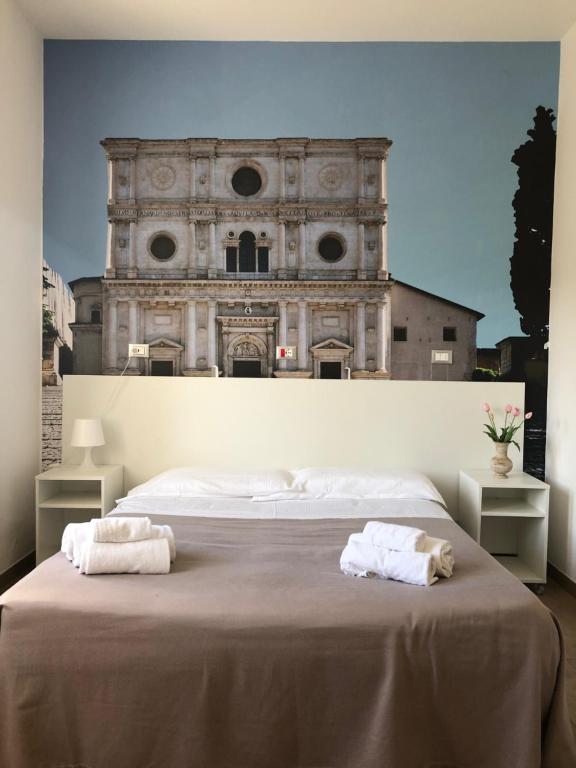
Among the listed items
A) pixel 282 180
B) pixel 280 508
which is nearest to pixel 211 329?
pixel 282 180

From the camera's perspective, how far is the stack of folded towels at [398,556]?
1.90 metres

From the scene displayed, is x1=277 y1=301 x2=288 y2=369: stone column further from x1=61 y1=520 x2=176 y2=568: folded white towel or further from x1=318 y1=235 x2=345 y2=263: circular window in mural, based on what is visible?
x1=61 y1=520 x2=176 y2=568: folded white towel

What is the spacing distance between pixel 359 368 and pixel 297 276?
2.29 ft

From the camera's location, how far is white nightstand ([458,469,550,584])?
311 cm

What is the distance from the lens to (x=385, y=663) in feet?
5.35

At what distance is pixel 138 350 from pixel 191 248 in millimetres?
725

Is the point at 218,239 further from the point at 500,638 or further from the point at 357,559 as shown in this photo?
the point at 500,638

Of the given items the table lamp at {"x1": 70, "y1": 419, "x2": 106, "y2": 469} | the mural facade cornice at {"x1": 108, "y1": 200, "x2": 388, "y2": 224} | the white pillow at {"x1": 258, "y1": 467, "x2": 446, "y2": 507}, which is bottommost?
the white pillow at {"x1": 258, "y1": 467, "x2": 446, "y2": 507}

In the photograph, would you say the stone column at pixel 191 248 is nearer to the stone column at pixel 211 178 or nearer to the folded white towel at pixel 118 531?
the stone column at pixel 211 178

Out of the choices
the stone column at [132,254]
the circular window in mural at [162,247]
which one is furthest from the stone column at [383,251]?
the stone column at [132,254]

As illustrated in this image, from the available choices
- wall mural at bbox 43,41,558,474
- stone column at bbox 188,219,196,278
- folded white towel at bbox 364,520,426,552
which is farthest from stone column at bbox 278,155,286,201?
folded white towel at bbox 364,520,426,552

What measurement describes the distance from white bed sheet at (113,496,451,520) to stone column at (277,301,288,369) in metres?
0.98

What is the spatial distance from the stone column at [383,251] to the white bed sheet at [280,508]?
1422mm

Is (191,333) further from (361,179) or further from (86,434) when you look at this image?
(361,179)
